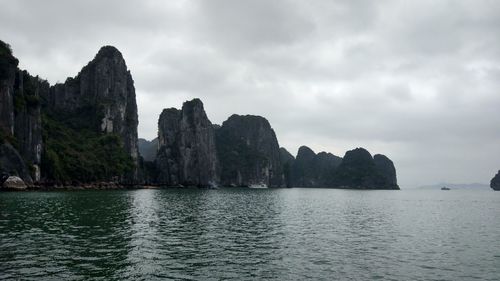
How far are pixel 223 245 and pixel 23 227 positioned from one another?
20894 millimetres

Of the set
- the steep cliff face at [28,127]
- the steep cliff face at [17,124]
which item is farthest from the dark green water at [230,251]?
the steep cliff face at [28,127]

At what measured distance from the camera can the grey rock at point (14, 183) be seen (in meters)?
104

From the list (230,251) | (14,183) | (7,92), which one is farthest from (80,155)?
(230,251)

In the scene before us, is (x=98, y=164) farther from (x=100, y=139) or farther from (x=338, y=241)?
(x=338, y=241)

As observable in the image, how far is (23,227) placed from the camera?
38844 millimetres

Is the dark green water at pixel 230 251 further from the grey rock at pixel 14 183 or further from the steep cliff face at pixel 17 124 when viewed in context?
the steep cliff face at pixel 17 124

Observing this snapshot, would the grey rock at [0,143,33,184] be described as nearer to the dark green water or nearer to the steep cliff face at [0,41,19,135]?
the steep cliff face at [0,41,19,135]

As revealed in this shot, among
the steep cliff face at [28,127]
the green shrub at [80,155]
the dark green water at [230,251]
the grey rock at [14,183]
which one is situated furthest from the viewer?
the green shrub at [80,155]

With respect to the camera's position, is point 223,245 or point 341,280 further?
point 223,245

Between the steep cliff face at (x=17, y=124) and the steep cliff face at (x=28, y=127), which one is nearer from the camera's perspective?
the steep cliff face at (x=17, y=124)

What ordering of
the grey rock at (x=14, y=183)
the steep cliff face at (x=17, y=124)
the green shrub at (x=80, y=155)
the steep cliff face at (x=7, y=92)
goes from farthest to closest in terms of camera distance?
the green shrub at (x=80, y=155) < the steep cliff face at (x=7, y=92) < the steep cliff face at (x=17, y=124) < the grey rock at (x=14, y=183)

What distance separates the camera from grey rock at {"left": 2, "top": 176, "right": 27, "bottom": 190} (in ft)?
342

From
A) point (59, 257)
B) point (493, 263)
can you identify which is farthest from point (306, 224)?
point (59, 257)

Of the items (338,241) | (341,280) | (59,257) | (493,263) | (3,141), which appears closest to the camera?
(341,280)
